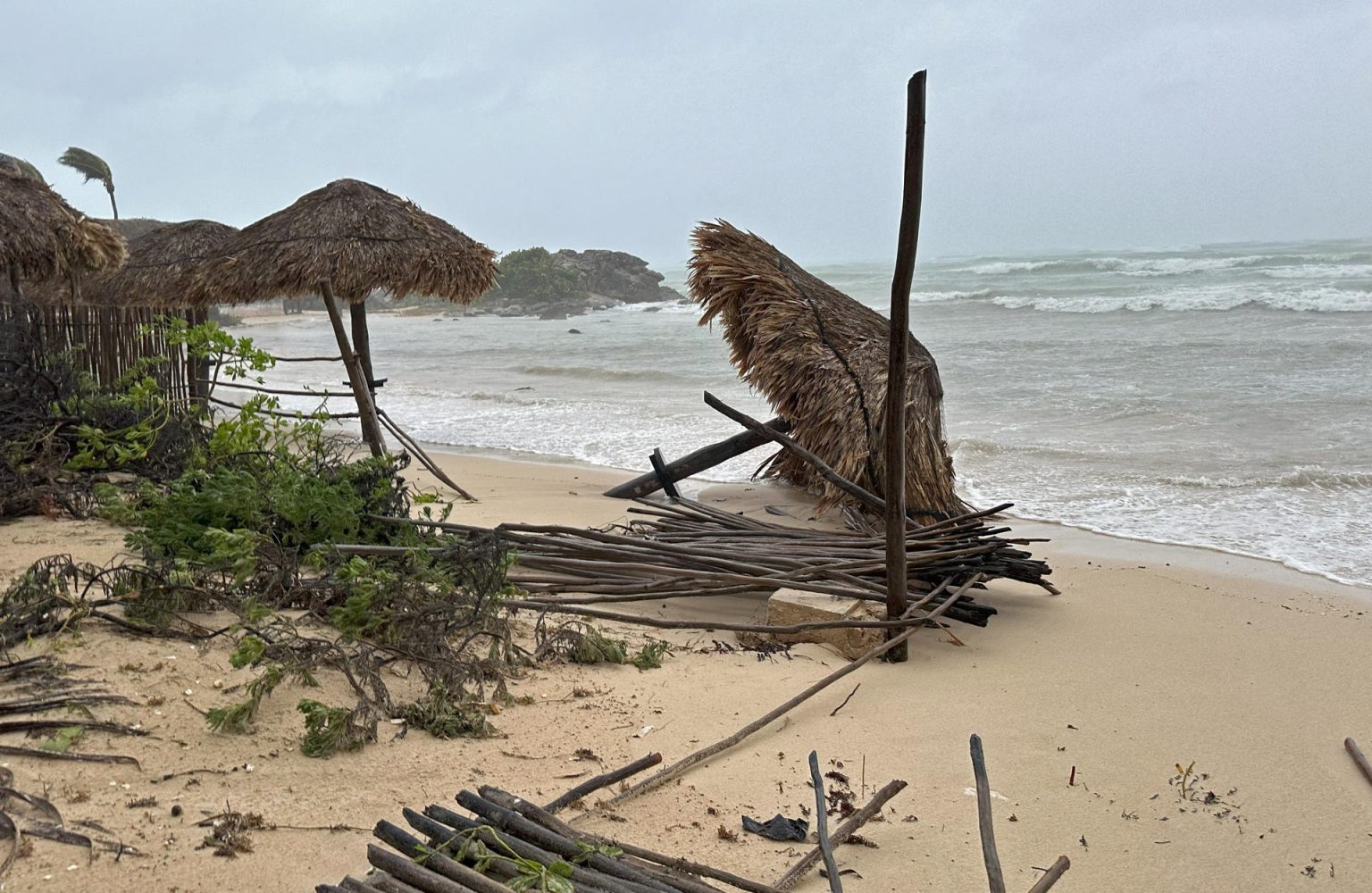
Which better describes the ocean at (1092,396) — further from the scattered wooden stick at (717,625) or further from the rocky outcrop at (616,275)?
the rocky outcrop at (616,275)

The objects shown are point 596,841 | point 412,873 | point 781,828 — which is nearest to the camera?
point 412,873

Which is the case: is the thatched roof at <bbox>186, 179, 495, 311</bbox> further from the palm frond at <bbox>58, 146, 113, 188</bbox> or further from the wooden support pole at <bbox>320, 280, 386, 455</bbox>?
the palm frond at <bbox>58, 146, 113, 188</bbox>

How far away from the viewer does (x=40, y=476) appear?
5105 millimetres

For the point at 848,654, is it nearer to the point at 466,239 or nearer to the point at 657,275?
the point at 466,239

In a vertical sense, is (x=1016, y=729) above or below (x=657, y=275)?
below

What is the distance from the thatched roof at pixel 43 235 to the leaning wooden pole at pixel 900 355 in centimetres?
728

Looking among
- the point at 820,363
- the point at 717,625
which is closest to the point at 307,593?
the point at 717,625

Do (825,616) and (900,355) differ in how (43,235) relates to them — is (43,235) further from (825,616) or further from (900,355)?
(900,355)

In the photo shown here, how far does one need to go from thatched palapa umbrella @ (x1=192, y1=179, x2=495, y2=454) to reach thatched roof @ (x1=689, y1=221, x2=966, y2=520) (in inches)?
118

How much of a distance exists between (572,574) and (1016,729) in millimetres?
2009

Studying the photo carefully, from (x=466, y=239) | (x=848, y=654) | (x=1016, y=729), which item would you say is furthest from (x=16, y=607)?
(x=466, y=239)

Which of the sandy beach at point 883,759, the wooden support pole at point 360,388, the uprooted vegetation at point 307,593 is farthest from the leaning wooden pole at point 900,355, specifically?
the wooden support pole at point 360,388

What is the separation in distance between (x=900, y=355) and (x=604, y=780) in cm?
184

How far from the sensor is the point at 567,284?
42.4m
